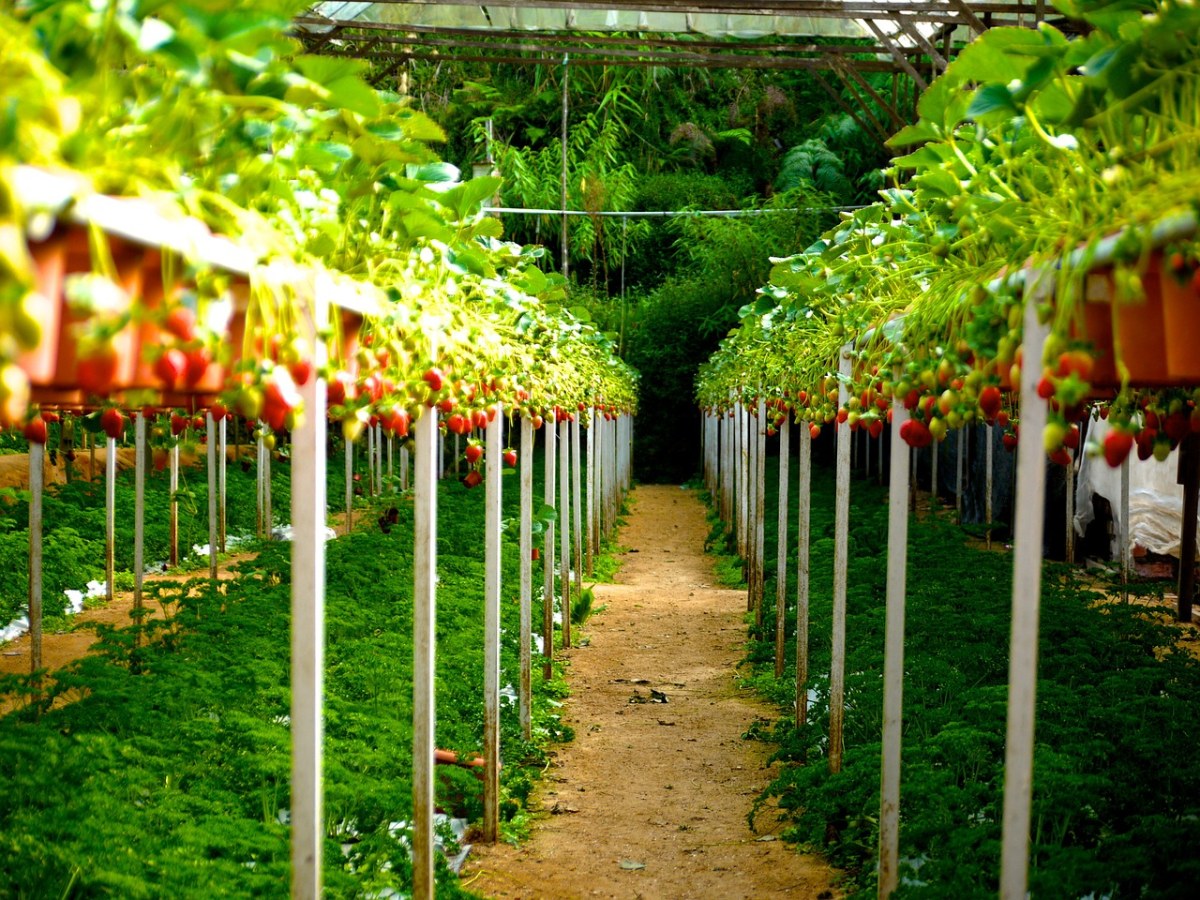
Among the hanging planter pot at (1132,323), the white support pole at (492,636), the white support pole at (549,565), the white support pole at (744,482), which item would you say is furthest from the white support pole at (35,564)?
the white support pole at (744,482)

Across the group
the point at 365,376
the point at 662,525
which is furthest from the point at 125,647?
the point at 662,525

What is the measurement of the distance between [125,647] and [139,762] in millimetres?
1809

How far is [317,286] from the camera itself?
214 centimetres

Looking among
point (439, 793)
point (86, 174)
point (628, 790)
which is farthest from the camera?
point (628, 790)

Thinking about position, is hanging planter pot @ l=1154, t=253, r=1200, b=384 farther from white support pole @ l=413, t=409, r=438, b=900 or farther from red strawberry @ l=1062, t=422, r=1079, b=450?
white support pole @ l=413, t=409, r=438, b=900

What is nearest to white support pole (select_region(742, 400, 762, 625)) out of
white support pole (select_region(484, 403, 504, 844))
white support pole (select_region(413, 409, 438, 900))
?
white support pole (select_region(484, 403, 504, 844))

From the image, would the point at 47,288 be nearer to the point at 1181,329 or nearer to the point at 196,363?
the point at 196,363

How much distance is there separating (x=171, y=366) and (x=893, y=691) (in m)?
2.61

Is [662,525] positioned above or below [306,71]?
below

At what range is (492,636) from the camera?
4.69 m

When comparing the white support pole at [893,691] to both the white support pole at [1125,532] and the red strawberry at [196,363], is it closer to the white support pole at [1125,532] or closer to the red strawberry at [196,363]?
the red strawberry at [196,363]

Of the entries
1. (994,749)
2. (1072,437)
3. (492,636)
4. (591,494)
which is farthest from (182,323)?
(591,494)

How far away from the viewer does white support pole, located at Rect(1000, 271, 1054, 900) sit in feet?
7.21

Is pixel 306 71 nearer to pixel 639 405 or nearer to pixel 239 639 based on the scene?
pixel 239 639
